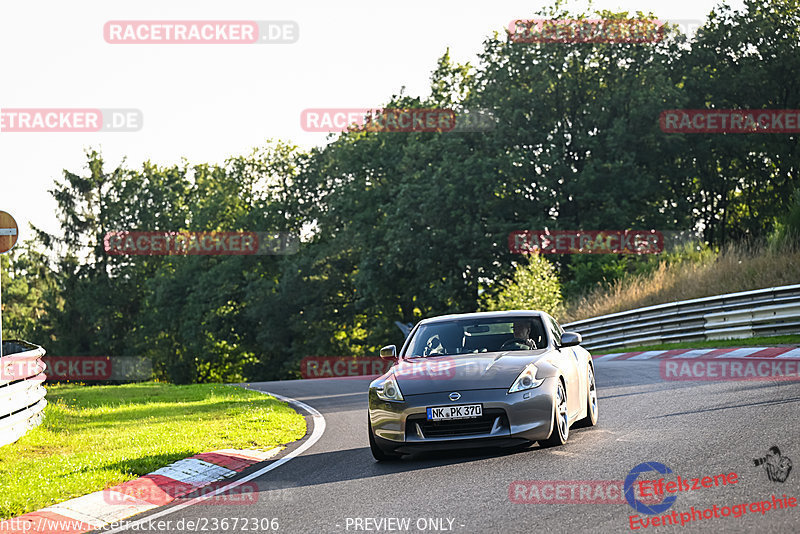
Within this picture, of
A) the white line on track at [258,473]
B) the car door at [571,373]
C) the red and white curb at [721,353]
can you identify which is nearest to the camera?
the white line on track at [258,473]

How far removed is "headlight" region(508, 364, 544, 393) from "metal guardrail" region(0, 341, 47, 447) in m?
5.79

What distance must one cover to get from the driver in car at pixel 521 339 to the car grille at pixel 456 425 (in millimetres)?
1598

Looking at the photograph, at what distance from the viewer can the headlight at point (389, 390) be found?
9.37 meters

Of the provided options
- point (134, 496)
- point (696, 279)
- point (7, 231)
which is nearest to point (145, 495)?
point (134, 496)

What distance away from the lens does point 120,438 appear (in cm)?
1238

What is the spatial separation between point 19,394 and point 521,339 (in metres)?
6.08

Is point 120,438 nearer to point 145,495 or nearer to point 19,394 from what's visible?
point 19,394

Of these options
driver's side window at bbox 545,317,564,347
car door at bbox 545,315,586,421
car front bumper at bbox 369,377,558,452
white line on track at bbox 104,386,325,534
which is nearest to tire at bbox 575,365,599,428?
car door at bbox 545,315,586,421

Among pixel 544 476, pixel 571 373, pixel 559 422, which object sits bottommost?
pixel 544 476

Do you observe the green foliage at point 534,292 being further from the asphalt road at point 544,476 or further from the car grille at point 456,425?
the car grille at point 456,425

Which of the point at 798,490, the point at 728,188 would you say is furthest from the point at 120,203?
the point at 798,490

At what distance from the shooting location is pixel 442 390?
9.19 m

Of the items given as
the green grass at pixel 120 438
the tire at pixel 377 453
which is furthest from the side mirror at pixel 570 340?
the green grass at pixel 120 438

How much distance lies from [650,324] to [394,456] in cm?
1828
